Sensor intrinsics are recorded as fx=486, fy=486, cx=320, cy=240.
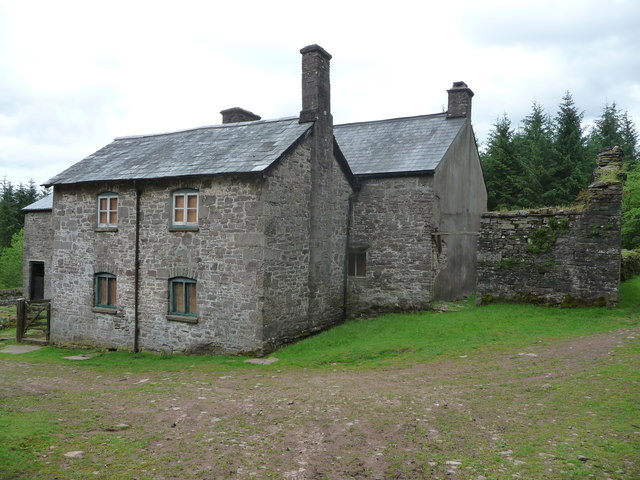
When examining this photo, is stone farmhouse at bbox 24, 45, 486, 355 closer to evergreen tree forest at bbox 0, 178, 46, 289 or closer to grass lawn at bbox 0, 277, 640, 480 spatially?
grass lawn at bbox 0, 277, 640, 480

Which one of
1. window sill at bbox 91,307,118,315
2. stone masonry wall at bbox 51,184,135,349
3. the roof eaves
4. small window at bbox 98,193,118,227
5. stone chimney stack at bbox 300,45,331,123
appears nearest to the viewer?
stone chimney stack at bbox 300,45,331,123

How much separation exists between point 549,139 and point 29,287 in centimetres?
3358

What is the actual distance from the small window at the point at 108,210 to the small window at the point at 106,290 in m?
1.70

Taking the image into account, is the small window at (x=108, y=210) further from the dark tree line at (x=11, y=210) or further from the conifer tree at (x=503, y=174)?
the dark tree line at (x=11, y=210)

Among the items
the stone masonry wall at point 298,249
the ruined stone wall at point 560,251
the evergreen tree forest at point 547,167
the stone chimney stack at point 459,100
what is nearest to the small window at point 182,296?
the stone masonry wall at point 298,249

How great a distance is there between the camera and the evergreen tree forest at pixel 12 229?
43125mm

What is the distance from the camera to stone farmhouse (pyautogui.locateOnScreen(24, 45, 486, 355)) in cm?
1366

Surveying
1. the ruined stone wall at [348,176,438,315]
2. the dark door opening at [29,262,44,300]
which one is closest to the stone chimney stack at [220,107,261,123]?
the ruined stone wall at [348,176,438,315]

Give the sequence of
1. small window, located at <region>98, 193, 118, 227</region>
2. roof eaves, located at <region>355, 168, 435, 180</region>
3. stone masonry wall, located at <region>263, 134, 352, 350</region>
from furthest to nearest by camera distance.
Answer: roof eaves, located at <region>355, 168, 435, 180</region> < small window, located at <region>98, 193, 118, 227</region> < stone masonry wall, located at <region>263, 134, 352, 350</region>

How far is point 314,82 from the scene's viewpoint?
15.2m

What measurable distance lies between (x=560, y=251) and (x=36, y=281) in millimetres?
24091

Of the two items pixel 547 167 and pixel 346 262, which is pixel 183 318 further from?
pixel 547 167

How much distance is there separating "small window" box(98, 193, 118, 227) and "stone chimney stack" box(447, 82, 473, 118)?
42.9 ft

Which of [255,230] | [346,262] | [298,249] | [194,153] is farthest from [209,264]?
[346,262]
